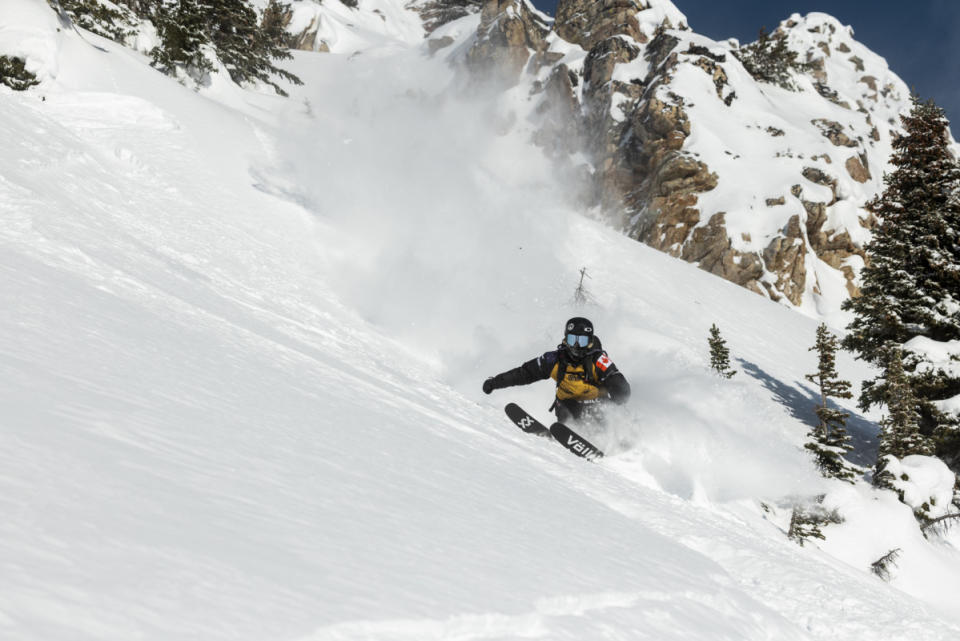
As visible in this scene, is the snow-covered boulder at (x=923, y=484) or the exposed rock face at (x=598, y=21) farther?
the exposed rock face at (x=598, y=21)

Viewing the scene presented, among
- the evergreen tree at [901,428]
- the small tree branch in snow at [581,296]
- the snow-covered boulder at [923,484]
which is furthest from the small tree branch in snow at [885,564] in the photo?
the small tree branch in snow at [581,296]

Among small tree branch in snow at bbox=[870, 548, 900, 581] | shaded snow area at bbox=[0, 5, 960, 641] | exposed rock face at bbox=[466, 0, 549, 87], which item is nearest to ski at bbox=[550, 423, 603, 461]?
shaded snow area at bbox=[0, 5, 960, 641]

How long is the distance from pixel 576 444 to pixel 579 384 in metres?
1.22

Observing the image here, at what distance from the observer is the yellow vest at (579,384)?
7840 millimetres

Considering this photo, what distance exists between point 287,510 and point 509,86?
291 ft

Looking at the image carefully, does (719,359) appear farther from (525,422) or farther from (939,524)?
(525,422)

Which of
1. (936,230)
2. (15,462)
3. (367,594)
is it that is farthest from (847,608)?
(936,230)

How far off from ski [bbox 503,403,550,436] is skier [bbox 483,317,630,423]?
3.04 feet

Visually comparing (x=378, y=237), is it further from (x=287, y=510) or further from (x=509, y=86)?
(x=509, y=86)

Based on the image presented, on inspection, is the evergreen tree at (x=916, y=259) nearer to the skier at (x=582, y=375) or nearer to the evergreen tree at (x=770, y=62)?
the skier at (x=582, y=375)

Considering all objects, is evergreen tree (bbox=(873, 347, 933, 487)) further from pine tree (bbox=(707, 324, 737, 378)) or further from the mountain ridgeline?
the mountain ridgeline

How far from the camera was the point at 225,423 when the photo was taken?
115 inches

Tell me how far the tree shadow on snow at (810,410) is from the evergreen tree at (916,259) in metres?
0.83

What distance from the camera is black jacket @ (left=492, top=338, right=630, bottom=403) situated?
763 centimetres
